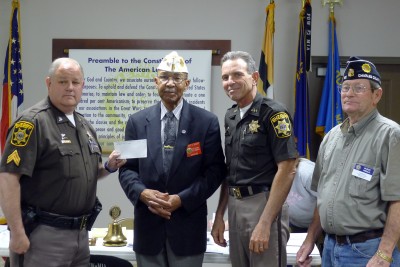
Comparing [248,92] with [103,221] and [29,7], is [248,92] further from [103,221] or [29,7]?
Answer: [29,7]

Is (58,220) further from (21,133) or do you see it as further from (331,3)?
(331,3)

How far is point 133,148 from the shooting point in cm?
234

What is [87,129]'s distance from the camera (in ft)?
8.04

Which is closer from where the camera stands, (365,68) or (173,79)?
(365,68)

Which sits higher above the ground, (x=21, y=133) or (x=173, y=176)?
(x=21, y=133)

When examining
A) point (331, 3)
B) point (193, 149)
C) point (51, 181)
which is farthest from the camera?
point (331, 3)

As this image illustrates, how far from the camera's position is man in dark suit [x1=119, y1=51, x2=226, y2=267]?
2311 millimetres

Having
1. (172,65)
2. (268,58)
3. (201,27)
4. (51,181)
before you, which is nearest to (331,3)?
(268,58)

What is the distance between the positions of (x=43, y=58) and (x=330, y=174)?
3.57 m

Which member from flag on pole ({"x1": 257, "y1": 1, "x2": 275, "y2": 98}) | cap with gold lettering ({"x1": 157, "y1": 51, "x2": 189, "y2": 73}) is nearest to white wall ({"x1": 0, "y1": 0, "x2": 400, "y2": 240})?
flag on pole ({"x1": 257, "y1": 1, "x2": 275, "y2": 98})

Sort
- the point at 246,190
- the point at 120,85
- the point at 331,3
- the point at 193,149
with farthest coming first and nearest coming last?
the point at 120,85 → the point at 331,3 → the point at 193,149 → the point at 246,190

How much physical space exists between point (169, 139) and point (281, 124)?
57 cm

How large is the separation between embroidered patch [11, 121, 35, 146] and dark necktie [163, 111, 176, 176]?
0.64 metres

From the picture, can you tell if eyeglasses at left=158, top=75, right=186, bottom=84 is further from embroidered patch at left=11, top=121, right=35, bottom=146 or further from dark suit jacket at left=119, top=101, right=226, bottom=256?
embroidered patch at left=11, top=121, right=35, bottom=146
